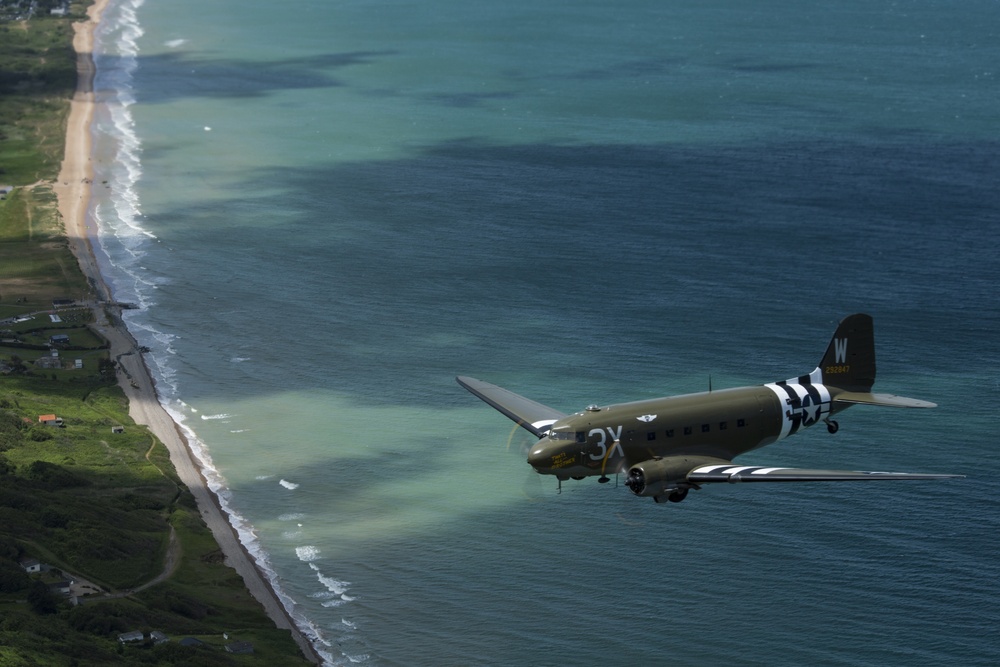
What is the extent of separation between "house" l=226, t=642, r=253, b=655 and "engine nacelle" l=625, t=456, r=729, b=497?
52.8 metres

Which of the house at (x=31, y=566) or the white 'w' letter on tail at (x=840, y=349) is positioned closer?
the white 'w' letter on tail at (x=840, y=349)

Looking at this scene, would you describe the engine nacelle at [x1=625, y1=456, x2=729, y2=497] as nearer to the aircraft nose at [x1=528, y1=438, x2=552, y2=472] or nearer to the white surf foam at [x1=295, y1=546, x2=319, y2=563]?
the aircraft nose at [x1=528, y1=438, x2=552, y2=472]

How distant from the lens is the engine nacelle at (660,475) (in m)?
96.9

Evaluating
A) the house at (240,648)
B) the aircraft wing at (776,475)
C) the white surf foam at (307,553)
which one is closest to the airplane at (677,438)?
the aircraft wing at (776,475)

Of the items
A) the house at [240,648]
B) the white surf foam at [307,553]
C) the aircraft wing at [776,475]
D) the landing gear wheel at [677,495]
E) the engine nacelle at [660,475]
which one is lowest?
the house at [240,648]

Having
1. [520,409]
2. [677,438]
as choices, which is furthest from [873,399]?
[520,409]

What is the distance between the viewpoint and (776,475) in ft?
303

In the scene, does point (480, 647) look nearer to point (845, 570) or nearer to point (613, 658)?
point (613, 658)

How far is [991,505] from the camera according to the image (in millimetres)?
158500

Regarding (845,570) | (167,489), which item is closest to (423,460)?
(167,489)

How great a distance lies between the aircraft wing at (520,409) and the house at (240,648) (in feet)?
129

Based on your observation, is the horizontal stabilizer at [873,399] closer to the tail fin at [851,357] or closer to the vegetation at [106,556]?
→ the tail fin at [851,357]

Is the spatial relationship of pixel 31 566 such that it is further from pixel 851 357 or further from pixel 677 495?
pixel 851 357

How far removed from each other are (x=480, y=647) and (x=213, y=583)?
1094 inches
